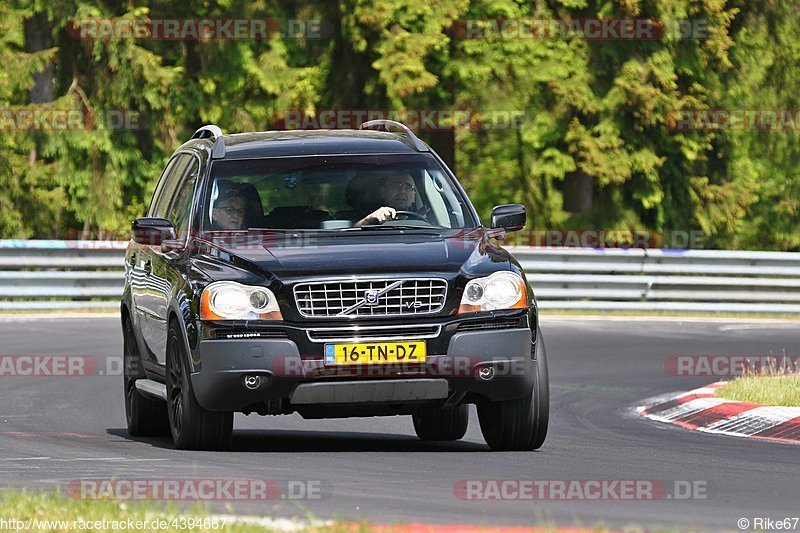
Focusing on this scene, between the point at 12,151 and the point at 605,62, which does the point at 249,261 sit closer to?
the point at 12,151

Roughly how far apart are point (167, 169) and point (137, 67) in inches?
716

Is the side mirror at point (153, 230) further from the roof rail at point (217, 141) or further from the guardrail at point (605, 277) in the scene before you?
the guardrail at point (605, 277)

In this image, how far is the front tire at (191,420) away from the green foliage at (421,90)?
2079 cm

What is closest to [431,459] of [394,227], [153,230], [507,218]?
[394,227]

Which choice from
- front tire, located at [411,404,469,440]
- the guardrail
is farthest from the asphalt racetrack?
the guardrail

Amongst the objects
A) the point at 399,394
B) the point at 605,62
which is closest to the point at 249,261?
the point at 399,394

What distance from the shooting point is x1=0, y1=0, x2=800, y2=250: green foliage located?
3106cm

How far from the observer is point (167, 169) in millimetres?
12914

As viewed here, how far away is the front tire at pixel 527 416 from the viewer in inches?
400

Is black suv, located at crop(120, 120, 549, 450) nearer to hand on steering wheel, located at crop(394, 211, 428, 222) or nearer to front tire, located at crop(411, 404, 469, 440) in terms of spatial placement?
hand on steering wheel, located at crop(394, 211, 428, 222)

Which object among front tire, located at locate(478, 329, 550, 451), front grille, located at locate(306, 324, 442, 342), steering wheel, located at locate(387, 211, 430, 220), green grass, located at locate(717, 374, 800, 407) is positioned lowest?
green grass, located at locate(717, 374, 800, 407)

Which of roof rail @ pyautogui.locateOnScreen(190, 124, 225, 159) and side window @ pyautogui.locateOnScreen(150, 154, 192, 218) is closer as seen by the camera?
roof rail @ pyautogui.locateOnScreen(190, 124, 225, 159)

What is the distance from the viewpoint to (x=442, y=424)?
462 inches

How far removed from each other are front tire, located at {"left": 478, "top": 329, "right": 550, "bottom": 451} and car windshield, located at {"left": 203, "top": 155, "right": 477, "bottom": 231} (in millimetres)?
1222
